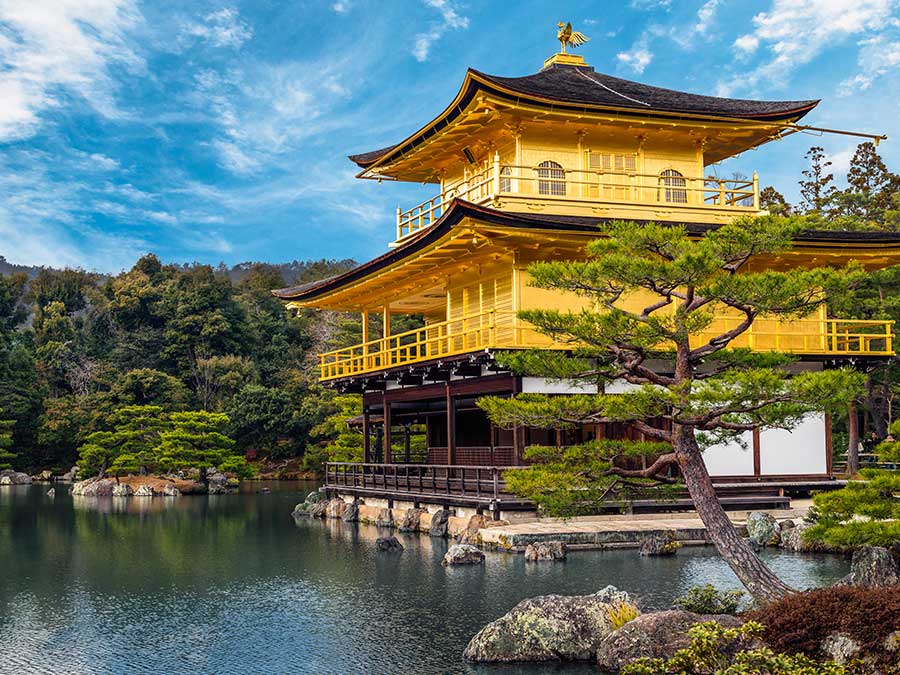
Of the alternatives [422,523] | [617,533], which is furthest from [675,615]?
[422,523]

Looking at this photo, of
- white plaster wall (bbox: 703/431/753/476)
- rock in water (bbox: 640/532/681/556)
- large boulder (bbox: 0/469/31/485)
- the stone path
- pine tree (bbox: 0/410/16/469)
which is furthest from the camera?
large boulder (bbox: 0/469/31/485)

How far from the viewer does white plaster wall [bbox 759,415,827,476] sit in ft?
74.6

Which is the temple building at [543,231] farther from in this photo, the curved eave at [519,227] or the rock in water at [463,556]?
the rock in water at [463,556]

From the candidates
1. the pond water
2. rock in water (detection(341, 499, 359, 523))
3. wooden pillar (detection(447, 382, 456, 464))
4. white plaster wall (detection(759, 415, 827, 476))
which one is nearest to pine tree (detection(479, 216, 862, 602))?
the pond water

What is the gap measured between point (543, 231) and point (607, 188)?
4.53 m

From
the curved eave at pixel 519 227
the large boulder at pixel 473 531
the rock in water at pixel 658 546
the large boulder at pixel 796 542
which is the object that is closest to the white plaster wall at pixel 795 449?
the large boulder at pixel 796 542

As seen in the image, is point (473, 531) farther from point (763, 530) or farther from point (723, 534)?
point (723, 534)

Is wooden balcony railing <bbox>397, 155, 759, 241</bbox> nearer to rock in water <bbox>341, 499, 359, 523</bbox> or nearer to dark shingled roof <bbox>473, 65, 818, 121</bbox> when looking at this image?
dark shingled roof <bbox>473, 65, 818, 121</bbox>

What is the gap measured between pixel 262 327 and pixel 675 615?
53817mm

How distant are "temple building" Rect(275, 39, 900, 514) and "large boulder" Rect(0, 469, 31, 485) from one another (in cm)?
2709

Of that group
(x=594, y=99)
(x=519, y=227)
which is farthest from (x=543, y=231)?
(x=594, y=99)

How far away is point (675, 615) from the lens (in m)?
9.77

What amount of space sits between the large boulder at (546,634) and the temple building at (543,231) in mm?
9207

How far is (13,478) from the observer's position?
47.2 metres
